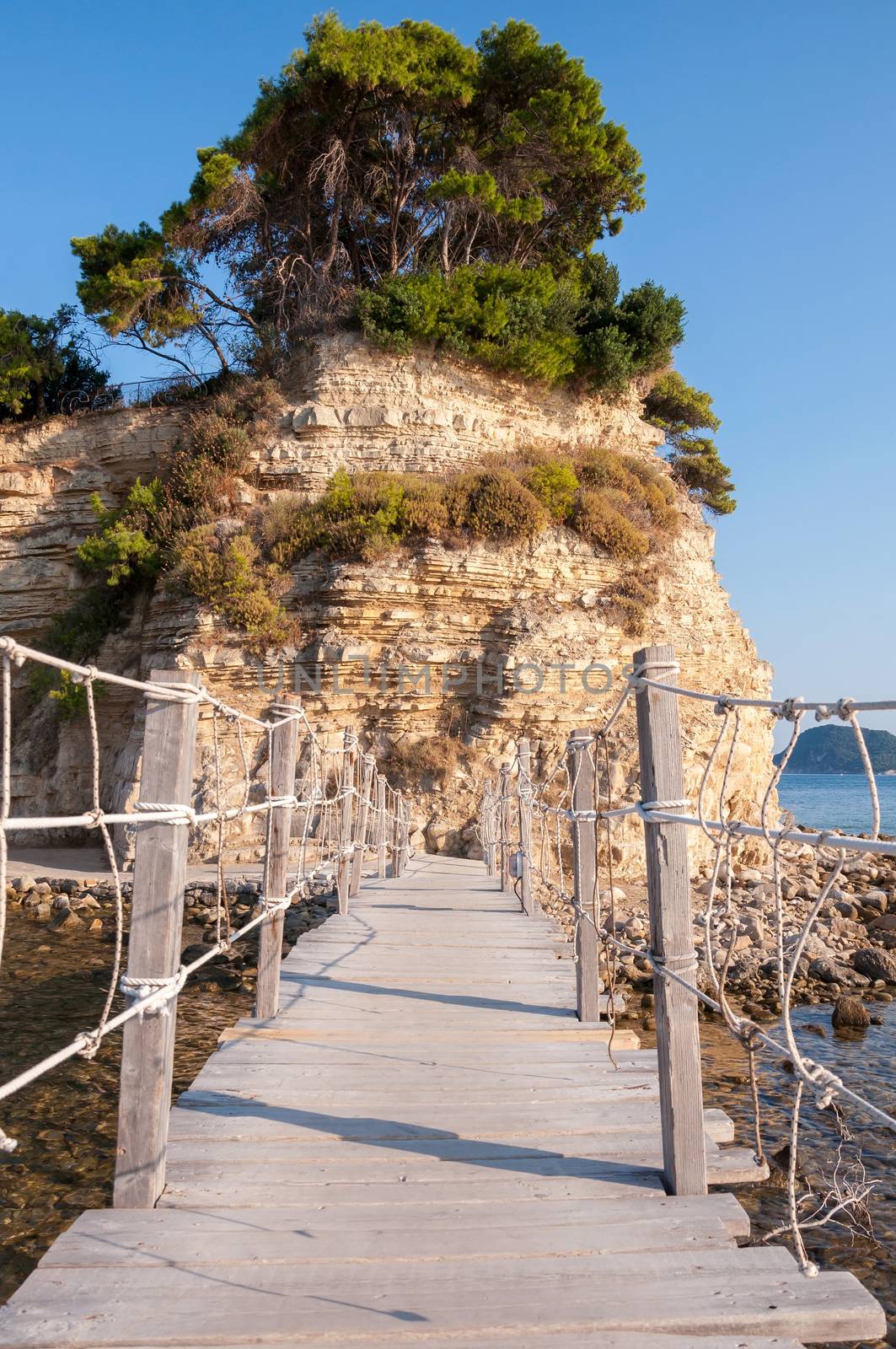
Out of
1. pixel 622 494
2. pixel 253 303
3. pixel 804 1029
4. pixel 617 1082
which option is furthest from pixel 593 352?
pixel 617 1082

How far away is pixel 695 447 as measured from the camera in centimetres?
2328

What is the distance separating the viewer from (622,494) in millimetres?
16422

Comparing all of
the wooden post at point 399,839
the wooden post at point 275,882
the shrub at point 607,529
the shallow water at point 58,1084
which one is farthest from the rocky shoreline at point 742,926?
the shrub at point 607,529

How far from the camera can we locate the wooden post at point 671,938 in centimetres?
240

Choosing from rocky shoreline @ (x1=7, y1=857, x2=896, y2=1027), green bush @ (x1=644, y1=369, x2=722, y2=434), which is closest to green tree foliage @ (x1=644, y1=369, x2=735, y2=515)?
green bush @ (x1=644, y1=369, x2=722, y2=434)

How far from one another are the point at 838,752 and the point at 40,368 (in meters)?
133

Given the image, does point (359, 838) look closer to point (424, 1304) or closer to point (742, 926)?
point (742, 926)

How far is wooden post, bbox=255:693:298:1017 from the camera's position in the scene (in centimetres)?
410

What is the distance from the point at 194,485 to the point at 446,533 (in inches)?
213

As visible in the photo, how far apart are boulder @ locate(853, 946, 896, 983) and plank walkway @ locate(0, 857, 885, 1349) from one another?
7.25 m

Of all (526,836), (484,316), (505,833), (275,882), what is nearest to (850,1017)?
(526,836)

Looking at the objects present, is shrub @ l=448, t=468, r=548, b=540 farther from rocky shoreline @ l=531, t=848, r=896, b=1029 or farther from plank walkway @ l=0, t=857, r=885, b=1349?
plank walkway @ l=0, t=857, r=885, b=1349

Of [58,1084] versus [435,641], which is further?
[435,641]

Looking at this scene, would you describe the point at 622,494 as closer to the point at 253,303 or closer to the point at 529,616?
the point at 529,616
